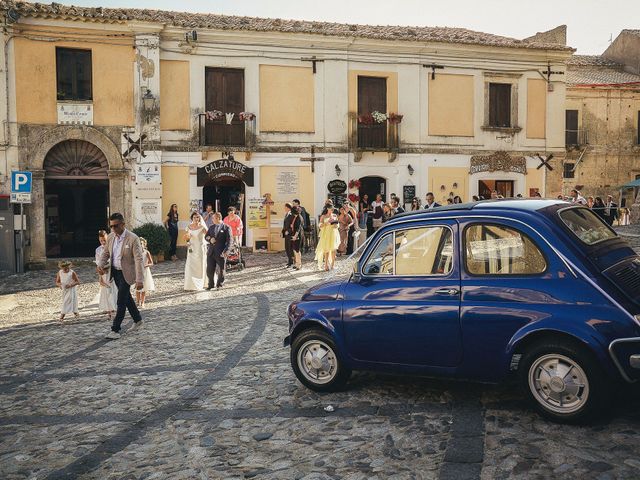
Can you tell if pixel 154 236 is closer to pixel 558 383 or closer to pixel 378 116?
pixel 378 116

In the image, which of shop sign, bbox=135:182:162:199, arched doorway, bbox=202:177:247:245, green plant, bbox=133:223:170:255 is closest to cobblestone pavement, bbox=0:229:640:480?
green plant, bbox=133:223:170:255

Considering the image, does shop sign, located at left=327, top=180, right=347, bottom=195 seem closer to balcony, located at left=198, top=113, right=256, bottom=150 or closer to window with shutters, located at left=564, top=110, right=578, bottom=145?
balcony, located at left=198, top=113, right=256, bottom=150

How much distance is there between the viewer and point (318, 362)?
6184 millimetres

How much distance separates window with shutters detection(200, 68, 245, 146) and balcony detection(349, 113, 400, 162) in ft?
13.4

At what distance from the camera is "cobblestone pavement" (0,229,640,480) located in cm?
452

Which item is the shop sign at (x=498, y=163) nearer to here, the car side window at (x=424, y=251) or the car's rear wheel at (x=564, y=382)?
the car side window at (x=424, y=251)

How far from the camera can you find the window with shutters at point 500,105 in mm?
24500

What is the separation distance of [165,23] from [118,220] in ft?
43.4

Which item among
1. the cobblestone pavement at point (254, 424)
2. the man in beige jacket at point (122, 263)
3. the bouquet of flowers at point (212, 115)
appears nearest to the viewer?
the cobblestone pavement at point (254, 424)

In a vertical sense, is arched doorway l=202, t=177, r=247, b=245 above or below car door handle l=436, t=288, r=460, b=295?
above

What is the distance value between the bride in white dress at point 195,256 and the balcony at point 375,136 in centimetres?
990

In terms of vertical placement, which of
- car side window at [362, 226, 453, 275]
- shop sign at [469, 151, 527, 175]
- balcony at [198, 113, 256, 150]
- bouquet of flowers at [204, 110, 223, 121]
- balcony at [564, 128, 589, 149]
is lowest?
car side window at [362, 226, 453, 275]

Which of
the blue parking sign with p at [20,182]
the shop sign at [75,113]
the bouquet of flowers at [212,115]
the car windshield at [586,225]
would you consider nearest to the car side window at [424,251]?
the car windshield at [586,225]

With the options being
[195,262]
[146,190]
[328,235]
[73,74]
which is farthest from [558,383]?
[73,74]
